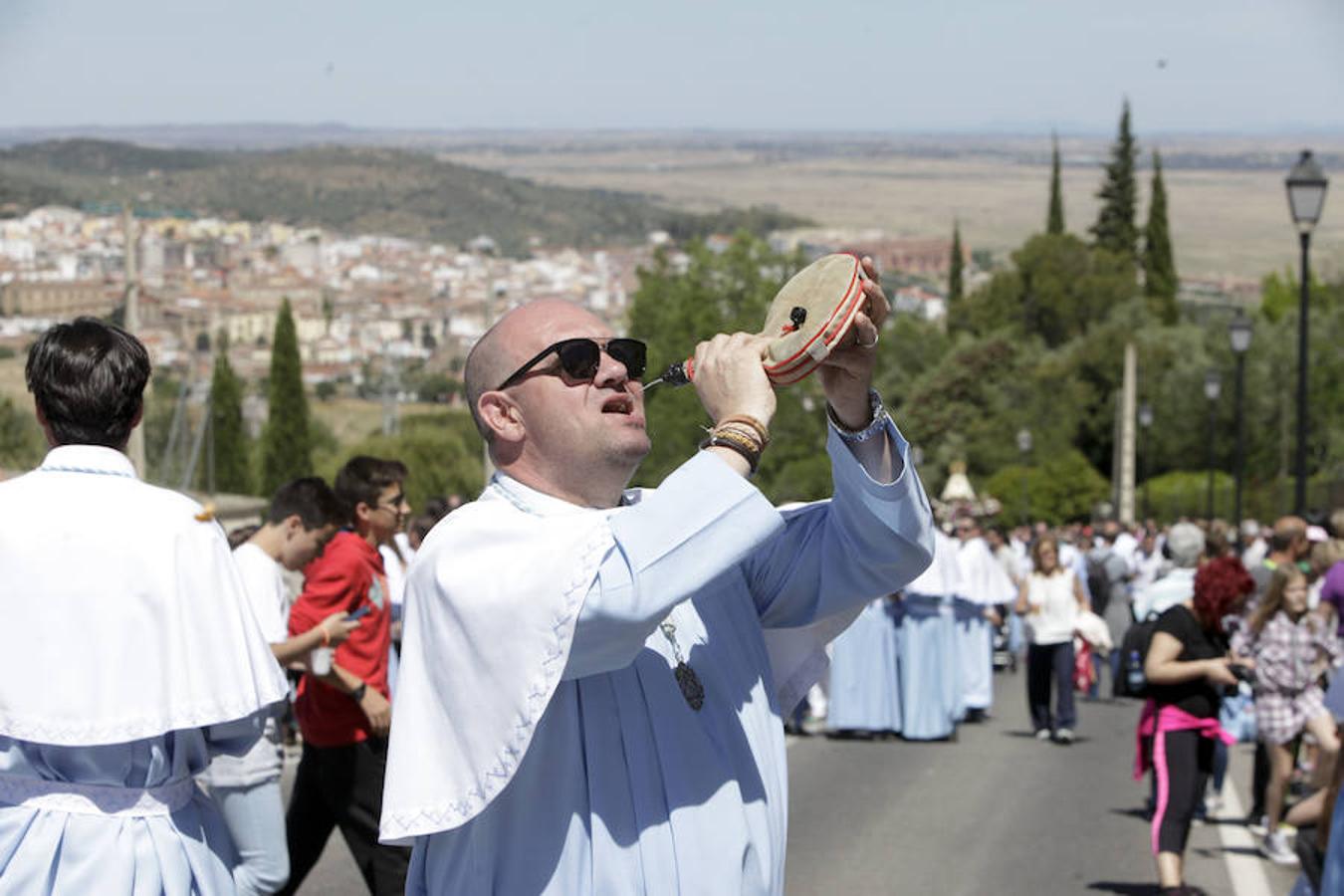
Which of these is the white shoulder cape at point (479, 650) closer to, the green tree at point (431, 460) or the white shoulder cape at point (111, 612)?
the white shoulder cape at point (111, 612)

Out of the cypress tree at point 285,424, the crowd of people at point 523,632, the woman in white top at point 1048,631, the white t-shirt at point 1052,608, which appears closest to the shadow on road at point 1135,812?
the woman in white top at point 1048,631

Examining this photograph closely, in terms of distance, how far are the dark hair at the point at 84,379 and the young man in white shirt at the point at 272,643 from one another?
3.34 feet

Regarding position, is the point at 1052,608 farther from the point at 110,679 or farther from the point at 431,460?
the point at 431,460

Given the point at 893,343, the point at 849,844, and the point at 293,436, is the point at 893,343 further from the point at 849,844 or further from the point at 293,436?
the point at 849,844

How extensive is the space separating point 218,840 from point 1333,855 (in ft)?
10.7

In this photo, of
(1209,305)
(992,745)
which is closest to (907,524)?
(992,745)

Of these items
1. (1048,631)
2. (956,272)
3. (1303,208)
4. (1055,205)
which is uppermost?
(1303,208)

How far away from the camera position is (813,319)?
3582 millimetres

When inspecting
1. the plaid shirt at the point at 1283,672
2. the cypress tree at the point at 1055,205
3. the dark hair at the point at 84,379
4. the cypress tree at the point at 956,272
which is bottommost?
the cypress tree at the point at 956,272

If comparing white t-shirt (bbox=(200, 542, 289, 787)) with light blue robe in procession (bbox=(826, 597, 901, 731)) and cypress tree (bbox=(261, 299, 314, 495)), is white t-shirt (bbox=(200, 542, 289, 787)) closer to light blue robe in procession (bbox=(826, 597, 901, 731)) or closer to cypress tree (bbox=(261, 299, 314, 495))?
light blue robe in procession (bbox=(826, 597, 901, 731))

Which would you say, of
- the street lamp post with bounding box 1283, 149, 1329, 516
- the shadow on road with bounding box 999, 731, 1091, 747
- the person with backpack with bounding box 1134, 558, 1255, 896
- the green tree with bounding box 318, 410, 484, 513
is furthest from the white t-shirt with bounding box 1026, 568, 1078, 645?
the green tree with bounding box 318, 410, 484, 513

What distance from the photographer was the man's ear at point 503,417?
3836mm

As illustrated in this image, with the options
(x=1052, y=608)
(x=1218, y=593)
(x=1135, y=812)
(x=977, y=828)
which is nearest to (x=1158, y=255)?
(x=1052, y=608)

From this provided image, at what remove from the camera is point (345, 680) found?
7.25 meters
